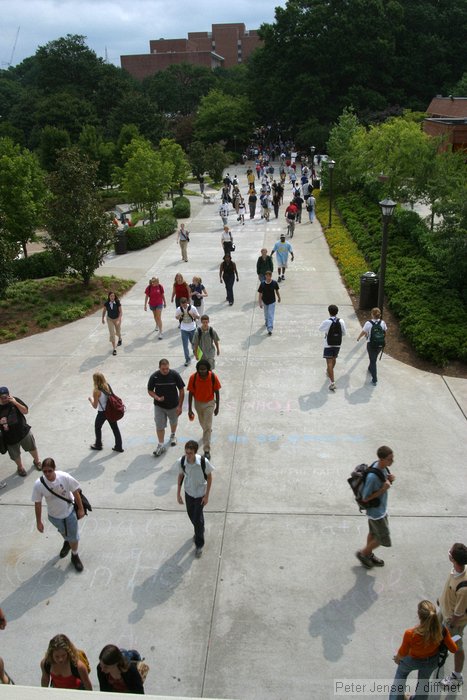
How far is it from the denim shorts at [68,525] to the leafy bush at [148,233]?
1687 cm

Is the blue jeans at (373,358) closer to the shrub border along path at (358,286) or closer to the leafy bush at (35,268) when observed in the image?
the shrub border along path at (358,286)

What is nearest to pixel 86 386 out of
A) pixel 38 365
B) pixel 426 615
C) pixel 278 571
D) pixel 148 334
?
pixel 38 365

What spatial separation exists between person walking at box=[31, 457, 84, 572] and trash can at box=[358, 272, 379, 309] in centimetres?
960

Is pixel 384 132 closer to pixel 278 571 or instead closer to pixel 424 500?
pixel 424 500

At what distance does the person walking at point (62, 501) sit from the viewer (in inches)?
239

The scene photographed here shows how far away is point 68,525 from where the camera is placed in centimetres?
629

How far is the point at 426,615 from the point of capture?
4273mm

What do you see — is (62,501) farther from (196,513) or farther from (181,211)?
(181,211)

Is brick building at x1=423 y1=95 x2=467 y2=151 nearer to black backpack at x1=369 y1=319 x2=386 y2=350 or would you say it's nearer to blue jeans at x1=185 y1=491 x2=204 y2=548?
black backpack at x1=369 y1=319 x2=386 y2=350

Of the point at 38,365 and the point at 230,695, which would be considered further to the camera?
the point at 38,365

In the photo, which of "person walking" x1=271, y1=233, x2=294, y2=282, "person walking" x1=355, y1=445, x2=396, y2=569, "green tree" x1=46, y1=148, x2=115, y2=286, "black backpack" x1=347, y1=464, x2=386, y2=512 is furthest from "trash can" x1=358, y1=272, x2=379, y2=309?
"black backpack" x1=347, y1=464, x2=386, y2=512

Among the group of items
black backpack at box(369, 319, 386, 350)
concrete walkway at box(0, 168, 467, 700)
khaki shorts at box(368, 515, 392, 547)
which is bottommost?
concrete walkway at box(0, 168, 467, 700)

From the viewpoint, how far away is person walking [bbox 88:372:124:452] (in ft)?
26.0

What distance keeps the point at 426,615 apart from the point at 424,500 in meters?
3.25
